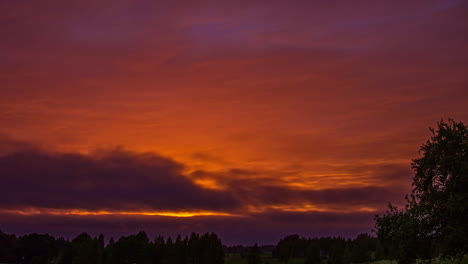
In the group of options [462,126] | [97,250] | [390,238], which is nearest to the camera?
[462,126]

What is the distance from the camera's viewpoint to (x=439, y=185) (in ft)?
139

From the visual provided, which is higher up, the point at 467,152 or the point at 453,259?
the point at 467,152

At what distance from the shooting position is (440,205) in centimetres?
4038

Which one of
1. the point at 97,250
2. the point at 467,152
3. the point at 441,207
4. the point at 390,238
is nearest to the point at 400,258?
the point at 390,238

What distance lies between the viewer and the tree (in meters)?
39.8

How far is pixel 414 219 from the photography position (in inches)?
1642

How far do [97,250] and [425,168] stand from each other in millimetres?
177361

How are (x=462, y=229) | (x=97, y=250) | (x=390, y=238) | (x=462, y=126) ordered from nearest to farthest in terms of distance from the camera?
(x=462, y=229) → (x=462, y=126) → (x=390, y=238) → (x=97, y=250)

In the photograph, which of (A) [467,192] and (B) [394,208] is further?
(B) [394,208]

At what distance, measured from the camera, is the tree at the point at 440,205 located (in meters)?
39.8

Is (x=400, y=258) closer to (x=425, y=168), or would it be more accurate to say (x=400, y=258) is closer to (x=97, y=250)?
(x=425, y=168)

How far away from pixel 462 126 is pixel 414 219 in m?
8.80

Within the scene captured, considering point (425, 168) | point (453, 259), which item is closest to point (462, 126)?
point (425, 168)

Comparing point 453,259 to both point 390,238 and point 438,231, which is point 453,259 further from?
point 390,238
